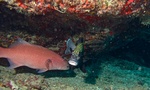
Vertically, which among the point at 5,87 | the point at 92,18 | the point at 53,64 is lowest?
the point at 5,87

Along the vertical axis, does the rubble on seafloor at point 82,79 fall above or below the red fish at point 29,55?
below

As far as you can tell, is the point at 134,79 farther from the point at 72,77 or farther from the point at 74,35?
the point at 74,35

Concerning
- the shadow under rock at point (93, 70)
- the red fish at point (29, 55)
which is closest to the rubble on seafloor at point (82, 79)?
the shadow under rock at point (93, 70)

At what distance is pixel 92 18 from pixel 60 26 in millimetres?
999

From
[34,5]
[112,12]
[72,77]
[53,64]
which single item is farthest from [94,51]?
[34,5]

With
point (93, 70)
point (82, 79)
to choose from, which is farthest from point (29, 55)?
point (93, 70)

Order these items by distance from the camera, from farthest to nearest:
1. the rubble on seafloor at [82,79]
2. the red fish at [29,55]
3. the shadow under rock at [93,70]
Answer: the shadow under rock at [93,70]
the rubble on seafloor at [82,79]
the red fish at [29,55]

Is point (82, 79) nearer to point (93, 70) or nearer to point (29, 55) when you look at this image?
point (93, 70)

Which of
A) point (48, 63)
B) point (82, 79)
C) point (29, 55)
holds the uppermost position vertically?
point (29, 55)

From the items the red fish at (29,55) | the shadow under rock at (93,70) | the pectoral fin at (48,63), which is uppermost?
the red fish at (29,55)

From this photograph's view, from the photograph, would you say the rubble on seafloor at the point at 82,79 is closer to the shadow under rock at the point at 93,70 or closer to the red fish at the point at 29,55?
the shadow under rock at the point at 93,70

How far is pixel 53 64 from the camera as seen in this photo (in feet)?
13.3

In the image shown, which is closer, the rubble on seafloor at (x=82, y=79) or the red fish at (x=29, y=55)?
the red fish at (x=29, y=55)

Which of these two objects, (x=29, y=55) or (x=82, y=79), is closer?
(x=29, y=55)
